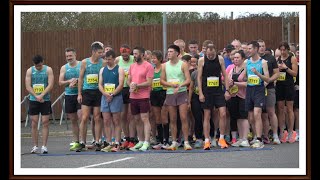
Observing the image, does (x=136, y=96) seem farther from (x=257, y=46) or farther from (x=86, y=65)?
(x=257, y=46)

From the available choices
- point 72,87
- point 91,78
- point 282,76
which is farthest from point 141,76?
point 282,76

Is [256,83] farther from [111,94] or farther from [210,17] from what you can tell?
[210,17]

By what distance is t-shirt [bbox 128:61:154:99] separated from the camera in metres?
14.6

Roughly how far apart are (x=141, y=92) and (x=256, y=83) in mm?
2135

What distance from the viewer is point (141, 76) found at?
47.9 feet

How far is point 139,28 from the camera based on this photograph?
2344 centimetres

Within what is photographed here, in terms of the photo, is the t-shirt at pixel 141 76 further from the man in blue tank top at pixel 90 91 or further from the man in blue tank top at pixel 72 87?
the man in blue tank top at pixel 72 87

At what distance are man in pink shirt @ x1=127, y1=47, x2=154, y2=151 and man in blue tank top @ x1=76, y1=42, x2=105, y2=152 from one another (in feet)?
2.24

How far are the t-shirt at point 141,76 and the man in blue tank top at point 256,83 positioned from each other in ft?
6.06

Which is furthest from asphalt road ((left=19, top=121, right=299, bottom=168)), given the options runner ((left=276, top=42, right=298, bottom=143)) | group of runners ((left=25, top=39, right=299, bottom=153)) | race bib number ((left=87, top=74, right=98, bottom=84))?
race bib number ((left=87, top=74, right=98, bottom=84))

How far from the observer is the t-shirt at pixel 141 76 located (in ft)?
47.9

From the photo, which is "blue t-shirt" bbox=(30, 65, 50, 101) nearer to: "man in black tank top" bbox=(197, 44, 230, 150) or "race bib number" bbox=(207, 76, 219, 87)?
"man in black tank top" bbox=(197, 44, 230, 150)

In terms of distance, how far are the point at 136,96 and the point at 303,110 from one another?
693 cm
